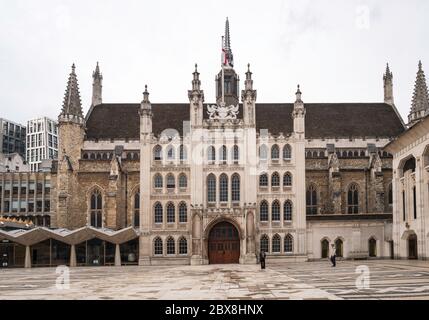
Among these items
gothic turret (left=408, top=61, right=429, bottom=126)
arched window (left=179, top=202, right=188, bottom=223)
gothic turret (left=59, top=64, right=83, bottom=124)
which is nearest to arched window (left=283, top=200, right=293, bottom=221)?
arched window (left=179, top=202, right=188, bottom=223)

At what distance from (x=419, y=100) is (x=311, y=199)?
827 inches


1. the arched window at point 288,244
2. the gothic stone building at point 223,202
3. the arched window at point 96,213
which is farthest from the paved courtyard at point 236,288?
the arched window at point 96,213

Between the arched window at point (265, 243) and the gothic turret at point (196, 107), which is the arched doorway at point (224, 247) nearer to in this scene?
the arched window at point (265, 243)

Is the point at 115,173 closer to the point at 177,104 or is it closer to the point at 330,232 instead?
the point at 177,104

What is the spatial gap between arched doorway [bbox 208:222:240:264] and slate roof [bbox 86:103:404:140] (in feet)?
51.8

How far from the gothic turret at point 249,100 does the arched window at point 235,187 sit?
562 cm

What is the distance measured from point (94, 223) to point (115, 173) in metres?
6.94

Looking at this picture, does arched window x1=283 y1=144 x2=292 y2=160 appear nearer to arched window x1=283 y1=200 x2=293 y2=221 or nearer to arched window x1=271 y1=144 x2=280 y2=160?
arched window x1=271 y1=144 x2=280 y2=160

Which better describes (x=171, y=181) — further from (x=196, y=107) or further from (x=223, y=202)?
(x=196, y=107)

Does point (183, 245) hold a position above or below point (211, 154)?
below

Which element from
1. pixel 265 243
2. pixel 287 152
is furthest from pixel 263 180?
pixel 265 243

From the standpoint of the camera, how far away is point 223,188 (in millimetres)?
58719

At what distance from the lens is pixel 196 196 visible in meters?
58.2

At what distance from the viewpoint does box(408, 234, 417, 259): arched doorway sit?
50800 mm
